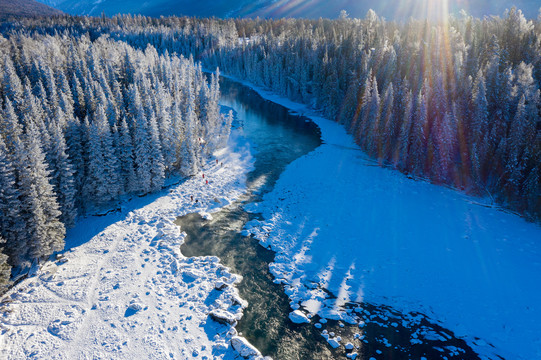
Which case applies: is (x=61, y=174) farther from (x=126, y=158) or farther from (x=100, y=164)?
(x=126, y=158)

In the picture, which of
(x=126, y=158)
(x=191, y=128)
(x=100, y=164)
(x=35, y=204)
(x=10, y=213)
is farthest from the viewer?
(x=191, y=128)

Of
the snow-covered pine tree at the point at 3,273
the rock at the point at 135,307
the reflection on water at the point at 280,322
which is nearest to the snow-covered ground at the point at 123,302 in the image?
the rock at the point at 135,307

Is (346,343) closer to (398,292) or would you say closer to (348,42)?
(398,292)

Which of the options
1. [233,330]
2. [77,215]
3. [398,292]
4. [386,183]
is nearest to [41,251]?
[77,215]

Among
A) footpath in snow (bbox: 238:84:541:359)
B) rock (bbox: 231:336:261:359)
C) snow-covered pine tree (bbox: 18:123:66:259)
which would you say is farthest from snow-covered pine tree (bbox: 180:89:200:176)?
rock (bbox: 231:336:261:359)

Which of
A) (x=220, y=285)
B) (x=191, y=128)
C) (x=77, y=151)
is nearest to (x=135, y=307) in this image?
(x=220, y=285)

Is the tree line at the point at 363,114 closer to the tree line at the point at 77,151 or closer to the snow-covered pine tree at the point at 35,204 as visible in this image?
the tree line at the point at 77,151
